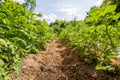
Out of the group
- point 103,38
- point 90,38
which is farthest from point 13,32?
point 103,38

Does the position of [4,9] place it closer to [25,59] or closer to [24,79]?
[25,59]

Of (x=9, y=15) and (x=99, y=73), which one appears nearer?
(x=99, y=73)

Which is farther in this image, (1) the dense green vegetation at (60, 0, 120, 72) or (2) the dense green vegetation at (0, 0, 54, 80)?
(2) the dense green vegetation at (0, 0, 54, 80)

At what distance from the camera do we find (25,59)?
4801mm

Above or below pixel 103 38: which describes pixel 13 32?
above

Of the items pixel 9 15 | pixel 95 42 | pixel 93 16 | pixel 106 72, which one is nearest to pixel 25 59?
pixel 9 15

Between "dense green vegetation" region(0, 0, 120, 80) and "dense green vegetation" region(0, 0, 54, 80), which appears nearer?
"dense green vegetation" region(0, 0, 120, 80)

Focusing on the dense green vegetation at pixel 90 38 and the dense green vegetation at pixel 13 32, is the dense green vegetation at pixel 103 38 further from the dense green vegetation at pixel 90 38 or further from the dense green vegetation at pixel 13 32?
the dense green vegetation at pixel 13 32

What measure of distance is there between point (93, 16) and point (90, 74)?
1199 millimetres

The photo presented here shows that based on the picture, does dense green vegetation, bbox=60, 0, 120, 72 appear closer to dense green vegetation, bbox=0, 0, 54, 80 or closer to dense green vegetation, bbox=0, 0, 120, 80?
dense green vegetation, bbox=0, 0, 120, 80

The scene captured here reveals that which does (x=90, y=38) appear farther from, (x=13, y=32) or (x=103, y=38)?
(x=13, y=32)

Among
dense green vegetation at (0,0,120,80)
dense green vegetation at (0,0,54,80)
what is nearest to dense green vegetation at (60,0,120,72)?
dense green vegetation at (0,0,120,80)

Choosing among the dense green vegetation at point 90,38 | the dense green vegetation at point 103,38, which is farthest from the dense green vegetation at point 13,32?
the dense green vegetation at point 103,38

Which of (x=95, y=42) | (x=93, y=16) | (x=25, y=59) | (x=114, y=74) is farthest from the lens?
(x=25, y=59)
